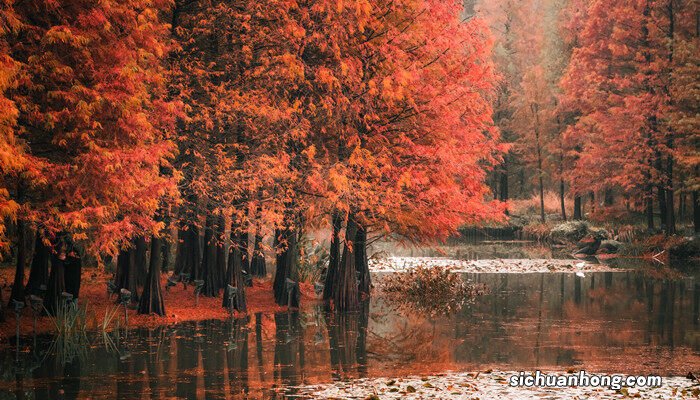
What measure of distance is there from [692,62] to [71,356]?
36.0 m

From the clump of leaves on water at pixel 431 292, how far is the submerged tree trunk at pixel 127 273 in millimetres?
8049

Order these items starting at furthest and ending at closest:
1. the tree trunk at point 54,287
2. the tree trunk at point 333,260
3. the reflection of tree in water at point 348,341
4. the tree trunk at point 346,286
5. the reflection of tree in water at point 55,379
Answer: the tree trunk at point 333,260, the tree trunk at point 346,286, the tree trunk at point 54,287, the reflection of tree in water at point 348,341, the reflection of tree in water at point 55,379

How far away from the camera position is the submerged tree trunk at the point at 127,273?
2505cm

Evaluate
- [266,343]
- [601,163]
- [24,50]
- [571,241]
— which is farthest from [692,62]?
[24,50]

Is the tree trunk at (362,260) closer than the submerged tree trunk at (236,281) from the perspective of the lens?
No

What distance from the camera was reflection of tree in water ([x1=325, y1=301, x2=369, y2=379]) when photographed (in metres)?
16.2

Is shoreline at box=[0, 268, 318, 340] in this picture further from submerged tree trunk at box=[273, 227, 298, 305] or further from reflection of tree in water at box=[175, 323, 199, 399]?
reflection of tree in water at box=[175, 323, 199, 399]

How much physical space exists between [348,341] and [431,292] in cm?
983

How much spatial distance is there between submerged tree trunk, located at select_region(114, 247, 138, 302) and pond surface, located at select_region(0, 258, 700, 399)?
11.1 ft

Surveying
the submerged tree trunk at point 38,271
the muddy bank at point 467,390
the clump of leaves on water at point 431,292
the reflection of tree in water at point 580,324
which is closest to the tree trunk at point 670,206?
the reflection of tree in water at point 580,324

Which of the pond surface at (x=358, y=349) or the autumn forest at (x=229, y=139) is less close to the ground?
the autumn forest at (x=229, y=139)

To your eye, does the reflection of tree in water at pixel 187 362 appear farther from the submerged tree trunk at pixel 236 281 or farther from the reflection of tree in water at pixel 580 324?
the reflection of tree in water at pixel 580 324

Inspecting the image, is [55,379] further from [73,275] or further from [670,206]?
[670,206]

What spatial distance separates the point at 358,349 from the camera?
18.7 meters
